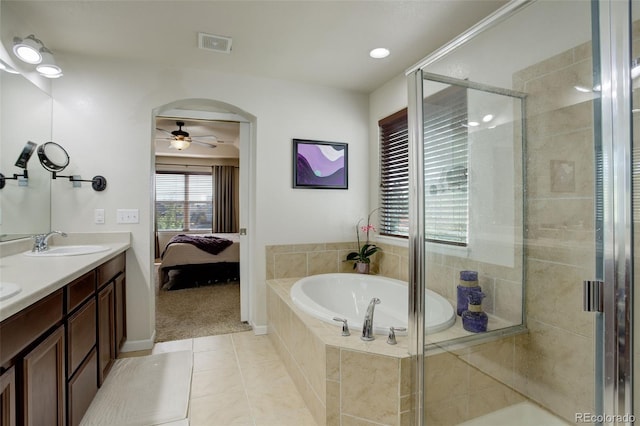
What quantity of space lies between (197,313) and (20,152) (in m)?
2.25

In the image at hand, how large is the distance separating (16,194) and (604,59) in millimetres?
3126

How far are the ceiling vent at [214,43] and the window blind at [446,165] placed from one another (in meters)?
1.57

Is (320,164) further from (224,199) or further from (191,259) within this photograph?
(224,199)

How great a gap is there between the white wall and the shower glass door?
1.56 metres

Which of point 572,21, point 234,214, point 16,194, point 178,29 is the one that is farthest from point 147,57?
point 234,214

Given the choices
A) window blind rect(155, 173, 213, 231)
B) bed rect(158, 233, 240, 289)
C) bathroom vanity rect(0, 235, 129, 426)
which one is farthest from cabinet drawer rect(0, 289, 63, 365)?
window blind rect(155, 173, 213, 231)

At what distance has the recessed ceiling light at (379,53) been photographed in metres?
2.43

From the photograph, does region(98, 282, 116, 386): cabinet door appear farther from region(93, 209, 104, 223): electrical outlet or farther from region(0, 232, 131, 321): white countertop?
region(93, 209, 104, 223): electrical outlet

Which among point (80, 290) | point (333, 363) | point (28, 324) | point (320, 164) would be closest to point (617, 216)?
point (333, 363)

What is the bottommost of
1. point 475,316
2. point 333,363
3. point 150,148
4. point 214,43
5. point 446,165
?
point 333,363

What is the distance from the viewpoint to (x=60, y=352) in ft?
4.46

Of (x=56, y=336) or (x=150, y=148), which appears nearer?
(x=56, y=336)

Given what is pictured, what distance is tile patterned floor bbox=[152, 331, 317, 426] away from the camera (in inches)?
71.8

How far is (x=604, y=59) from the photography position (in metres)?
1.01
